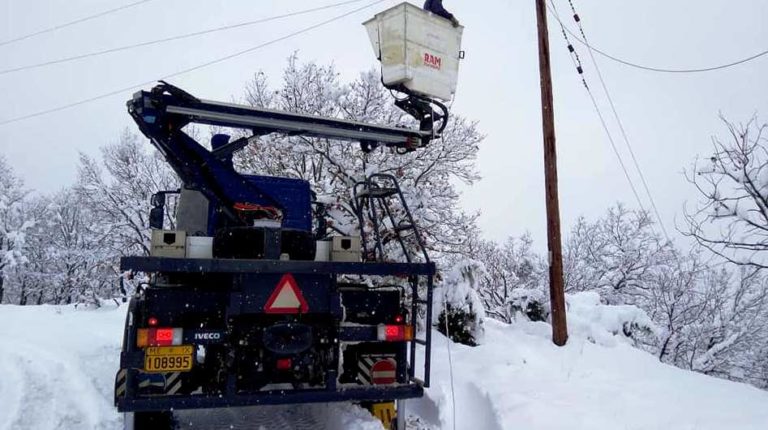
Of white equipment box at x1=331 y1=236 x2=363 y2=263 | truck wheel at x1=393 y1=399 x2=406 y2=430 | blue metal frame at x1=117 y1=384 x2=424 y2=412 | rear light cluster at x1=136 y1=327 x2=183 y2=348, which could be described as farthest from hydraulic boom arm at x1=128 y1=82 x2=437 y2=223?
truck wheel at x1=393 y1=399 x2=406 y2=430

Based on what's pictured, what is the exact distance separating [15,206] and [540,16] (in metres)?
38.7

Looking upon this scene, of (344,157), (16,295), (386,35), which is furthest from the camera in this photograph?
(16,295)

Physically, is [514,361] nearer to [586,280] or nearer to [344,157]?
[344,157]

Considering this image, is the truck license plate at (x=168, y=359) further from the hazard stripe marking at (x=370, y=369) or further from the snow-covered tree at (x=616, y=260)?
the snow-covered tree at (x=616, y=260)

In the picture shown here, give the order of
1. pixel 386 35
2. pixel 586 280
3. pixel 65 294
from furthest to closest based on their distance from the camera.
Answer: pixel 65 294 → pixel 586 280 → pixel 386 35

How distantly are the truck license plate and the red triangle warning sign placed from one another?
2.44 feet

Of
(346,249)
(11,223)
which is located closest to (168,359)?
(346,249)

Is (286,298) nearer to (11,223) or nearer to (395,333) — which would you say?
(395,333)

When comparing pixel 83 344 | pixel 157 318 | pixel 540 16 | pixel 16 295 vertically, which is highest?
pixel 540 16

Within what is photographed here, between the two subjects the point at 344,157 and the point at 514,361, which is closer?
the point at 514,361

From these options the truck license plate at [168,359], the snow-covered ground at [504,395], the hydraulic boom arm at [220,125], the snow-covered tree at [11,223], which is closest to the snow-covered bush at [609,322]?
the snow-covered ground at [504,395]

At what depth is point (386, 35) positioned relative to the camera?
6113 millimetres

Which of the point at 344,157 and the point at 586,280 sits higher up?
the point at 344,157

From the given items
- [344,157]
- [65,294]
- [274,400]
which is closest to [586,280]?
[344,157]
